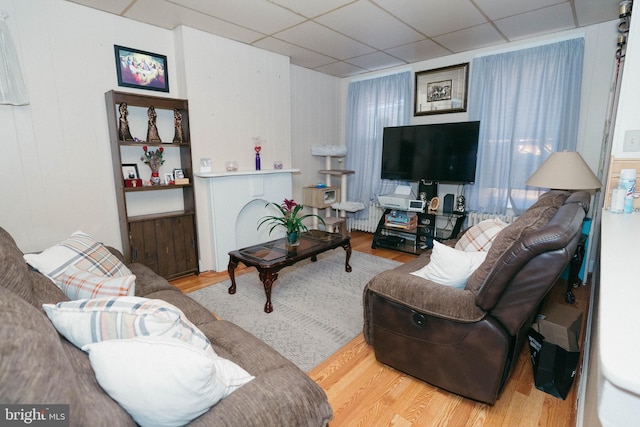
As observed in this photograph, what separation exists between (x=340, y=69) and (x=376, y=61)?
62 centimetres

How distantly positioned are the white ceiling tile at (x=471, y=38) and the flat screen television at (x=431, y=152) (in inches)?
34.8

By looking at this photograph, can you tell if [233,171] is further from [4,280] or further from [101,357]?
[101,357]

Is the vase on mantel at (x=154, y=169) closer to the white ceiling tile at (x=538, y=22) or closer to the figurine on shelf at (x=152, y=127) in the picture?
the figurine on shelf at (x=152, y=127)

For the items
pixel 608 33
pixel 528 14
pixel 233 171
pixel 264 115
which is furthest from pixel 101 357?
pixel 608 33

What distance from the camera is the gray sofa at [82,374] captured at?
530mm

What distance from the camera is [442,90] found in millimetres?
4043

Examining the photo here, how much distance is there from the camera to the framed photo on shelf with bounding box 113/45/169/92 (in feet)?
9.57

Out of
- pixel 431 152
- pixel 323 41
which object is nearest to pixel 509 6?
pixel 431 152

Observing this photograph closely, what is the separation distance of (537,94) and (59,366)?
4.20 m

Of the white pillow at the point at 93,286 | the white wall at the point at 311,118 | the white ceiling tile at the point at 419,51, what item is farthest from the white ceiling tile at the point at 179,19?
the white pillow at the point at 93,286

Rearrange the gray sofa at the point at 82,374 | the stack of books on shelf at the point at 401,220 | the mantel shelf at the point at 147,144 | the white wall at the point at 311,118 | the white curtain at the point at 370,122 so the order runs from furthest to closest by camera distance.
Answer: the white wall at the point at 311,118, the white curtain at the point at 370,122, the stack of books on shelf at the point at 401,220, the mantel shelf at the point at 147,144, the gray sofa at the point at 82,374

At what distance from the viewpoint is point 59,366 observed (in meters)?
0.60

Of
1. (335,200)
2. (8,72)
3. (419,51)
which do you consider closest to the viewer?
(8,72)

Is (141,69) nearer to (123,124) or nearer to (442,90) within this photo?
(123,124)
